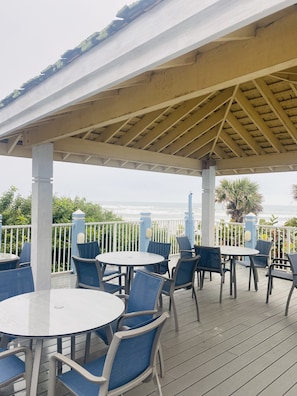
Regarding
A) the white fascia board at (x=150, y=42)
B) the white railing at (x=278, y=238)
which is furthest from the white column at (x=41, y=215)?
the white railing at (x=278, y=238)

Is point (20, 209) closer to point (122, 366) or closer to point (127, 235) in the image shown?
point (127, 235)

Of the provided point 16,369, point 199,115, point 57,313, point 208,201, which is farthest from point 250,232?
point 16,369

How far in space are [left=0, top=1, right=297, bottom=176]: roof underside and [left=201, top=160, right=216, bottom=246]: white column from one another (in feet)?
0.64

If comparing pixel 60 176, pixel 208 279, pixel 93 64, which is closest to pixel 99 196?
pixel 60 176

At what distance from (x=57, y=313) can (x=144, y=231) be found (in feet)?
18.8

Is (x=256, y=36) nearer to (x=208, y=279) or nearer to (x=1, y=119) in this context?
(x=1, y=119)

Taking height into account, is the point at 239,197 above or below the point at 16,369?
above

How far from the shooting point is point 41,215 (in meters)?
4.44

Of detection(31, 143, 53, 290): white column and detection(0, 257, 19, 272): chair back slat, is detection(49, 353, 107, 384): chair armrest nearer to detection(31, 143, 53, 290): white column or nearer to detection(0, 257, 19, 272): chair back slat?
detection(0, 257, 19, 272): chair back slat

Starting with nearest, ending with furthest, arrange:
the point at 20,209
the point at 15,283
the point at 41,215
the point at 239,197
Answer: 1. the point at 15,283
2. the point at 41,215
3. the point at 20,209
4. the point at 239,197

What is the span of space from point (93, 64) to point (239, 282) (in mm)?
5555

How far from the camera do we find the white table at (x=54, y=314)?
1974 mm

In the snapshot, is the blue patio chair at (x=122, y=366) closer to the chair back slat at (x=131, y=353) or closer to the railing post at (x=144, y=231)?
the chair back slat at (x=131, y=353)

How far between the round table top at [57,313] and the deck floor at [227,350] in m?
0.70
